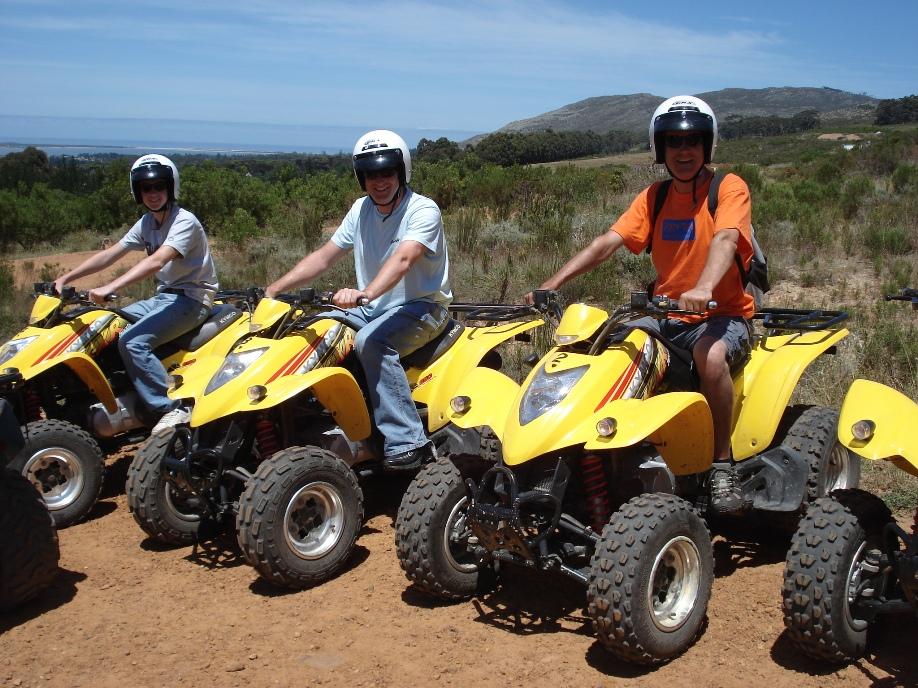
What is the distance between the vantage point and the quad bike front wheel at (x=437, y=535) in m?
4.48

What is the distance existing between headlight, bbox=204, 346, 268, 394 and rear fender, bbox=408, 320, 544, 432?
1108mm

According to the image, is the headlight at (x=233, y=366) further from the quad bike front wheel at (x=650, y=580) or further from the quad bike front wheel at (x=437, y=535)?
the quad bike front wheel at (x=650, y=580)

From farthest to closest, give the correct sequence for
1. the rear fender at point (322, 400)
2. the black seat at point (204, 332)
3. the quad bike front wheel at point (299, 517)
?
the black seat at point (204, 332) → the rear fender at point (322, 400) → the quad bike front wheel at point (299, 517)

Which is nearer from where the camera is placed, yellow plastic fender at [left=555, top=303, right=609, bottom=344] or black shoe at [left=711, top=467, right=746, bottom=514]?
yellow plastic fender at [left=555, top=303, right=609, bottom=344]

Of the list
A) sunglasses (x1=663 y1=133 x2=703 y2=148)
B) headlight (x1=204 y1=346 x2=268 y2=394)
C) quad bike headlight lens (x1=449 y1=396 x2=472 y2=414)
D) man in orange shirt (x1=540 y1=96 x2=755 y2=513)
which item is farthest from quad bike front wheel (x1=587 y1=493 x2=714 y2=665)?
headlight (x1=204 y1=346 x2=268 y2=394)

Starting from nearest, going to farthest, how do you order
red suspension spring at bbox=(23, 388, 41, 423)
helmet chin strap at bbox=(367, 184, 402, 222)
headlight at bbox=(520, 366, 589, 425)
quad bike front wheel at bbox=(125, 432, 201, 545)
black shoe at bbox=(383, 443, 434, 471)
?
1. headlight at bbox=(520, 366, 589, 425)
2. quad bike front wheel at bbox=(125, 432, 201, 545)
3. black shoe at bbox=(383, 443, 434, 471)
4. helmet chin strap at bbox=(367, 184, 402, 222)
5. red suspension spring at bbox=(23, 388, 41, 423)

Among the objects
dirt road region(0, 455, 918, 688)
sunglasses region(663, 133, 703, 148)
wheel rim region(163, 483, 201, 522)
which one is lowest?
dirt road region(0, 455, 918, 688)

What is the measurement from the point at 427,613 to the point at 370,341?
5.63ft

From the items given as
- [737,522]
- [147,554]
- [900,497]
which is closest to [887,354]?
[900,497]

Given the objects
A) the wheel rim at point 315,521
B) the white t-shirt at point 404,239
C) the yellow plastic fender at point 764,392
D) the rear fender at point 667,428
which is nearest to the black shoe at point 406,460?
the wheel rim at point 315,521

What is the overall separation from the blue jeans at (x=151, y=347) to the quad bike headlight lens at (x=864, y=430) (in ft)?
14.5

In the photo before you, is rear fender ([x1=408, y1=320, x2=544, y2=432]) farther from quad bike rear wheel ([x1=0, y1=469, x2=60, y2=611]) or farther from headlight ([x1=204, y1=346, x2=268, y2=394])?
quad bike rear wheel ([x1=0, y1=469, x2=60, y2=611])

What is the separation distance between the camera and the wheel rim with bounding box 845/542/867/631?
3793 millimetres

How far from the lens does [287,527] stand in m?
4.91
